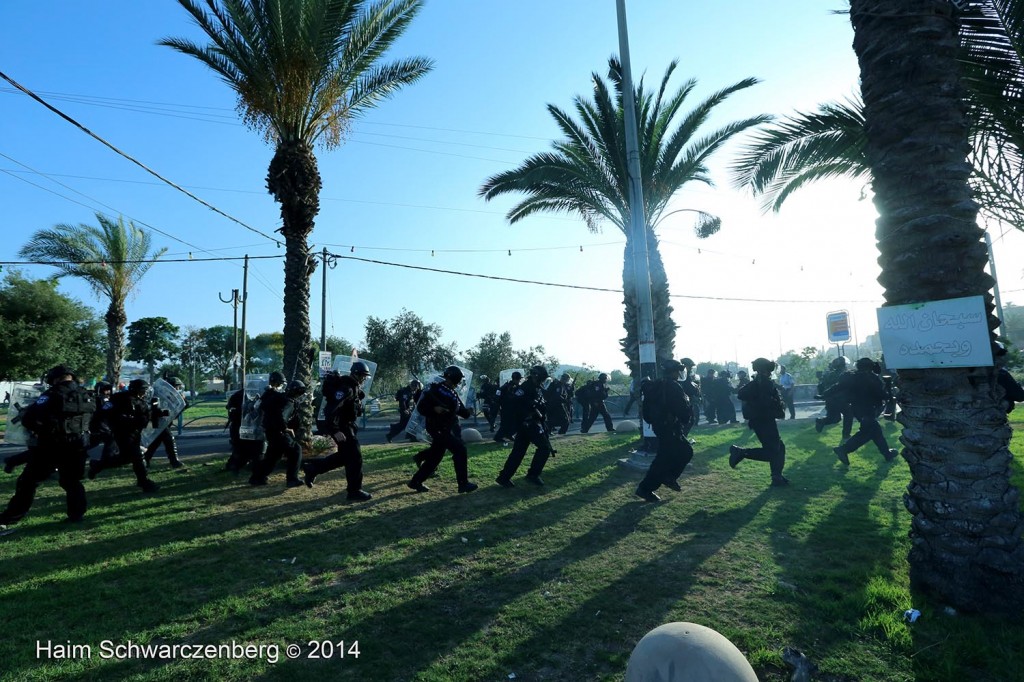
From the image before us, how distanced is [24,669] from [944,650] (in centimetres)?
530

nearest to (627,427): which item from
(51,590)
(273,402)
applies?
(273,402)

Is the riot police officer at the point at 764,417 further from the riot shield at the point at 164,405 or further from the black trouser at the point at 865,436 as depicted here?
the riot shield at the point at 164,405

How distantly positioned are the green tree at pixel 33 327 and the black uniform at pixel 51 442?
21864 mm

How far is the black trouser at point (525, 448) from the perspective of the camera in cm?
780

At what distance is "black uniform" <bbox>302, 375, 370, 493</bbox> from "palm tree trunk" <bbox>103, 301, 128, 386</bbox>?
750 inches

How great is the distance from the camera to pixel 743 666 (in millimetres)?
2428

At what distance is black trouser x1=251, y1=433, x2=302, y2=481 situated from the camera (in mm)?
8055

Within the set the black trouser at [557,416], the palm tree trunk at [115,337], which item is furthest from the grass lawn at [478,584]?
the palm tree trunk at [115,337]

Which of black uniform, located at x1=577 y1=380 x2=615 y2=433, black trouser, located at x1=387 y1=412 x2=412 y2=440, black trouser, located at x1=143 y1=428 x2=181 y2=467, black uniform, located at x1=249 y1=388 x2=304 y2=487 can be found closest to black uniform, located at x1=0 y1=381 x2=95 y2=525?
black uniform, located at x1=249 y1=388 x2=304 y2=487

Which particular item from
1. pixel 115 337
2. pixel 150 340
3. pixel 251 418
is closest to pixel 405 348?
pixel 115 337

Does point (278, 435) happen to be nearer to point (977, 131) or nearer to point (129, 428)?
point (129, 428)

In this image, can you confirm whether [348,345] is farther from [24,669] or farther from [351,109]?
[24,669]

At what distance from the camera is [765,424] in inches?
302

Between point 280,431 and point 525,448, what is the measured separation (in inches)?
142
